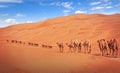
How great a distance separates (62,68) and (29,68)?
9.54 feet

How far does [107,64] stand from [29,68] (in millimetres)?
8888

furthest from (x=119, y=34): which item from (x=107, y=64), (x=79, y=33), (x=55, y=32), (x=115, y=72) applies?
(x=115, y=72)

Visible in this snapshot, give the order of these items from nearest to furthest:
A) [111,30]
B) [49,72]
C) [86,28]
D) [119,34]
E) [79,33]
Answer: [49,72] → [119,34] → [111,30] → [79,33] → [86,28]

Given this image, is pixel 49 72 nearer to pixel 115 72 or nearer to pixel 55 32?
pixel 115 72

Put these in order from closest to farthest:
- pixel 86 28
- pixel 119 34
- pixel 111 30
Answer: pixel 119 34 < pixel 111 30 < pixel 86 28

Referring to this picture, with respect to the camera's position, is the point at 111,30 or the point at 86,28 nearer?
the point at 111,30

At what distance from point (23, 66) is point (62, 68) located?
3.28 meters

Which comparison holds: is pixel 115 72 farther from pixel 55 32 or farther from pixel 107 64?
pixel 55 32

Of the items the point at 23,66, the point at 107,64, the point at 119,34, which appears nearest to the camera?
the point at 23,66

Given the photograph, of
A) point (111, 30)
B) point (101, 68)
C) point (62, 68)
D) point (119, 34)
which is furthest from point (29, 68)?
point (111, 30)

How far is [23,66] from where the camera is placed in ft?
73.6

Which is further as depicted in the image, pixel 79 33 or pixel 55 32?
pixel 55 32

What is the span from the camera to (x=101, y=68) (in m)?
24.3

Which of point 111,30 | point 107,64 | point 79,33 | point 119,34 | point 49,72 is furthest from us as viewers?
point 79,33
